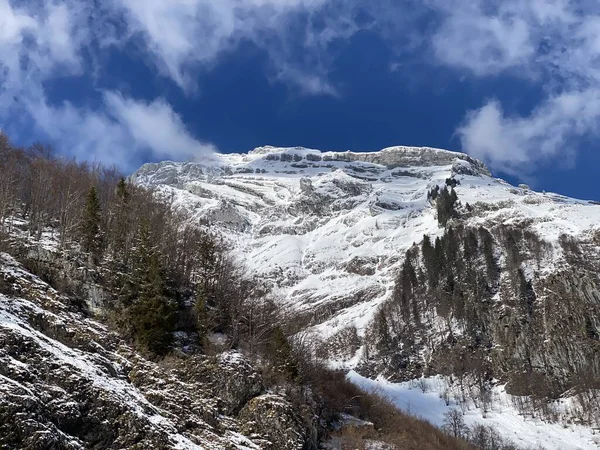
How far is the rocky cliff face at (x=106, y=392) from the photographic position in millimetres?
15953

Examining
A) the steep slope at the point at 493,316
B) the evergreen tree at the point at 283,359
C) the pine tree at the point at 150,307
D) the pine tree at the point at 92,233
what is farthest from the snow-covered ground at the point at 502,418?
the pine tree at the point at 150,307

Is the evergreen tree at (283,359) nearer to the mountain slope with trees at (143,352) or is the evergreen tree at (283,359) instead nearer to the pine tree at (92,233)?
the mountain slope with trees at (143,352)

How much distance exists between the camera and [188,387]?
76.8 ft

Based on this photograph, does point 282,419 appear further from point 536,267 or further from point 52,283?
point 536,267

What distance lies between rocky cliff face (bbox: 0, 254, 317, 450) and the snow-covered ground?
4799 cm

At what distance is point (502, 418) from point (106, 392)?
95161mm

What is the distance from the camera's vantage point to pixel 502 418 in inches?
3748

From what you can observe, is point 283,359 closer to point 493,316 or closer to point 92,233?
point 92,233

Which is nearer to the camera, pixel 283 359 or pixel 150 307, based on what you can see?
pixel 150 307

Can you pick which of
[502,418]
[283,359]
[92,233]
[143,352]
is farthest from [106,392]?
[502,418]

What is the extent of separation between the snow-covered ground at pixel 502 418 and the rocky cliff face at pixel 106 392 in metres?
48.0

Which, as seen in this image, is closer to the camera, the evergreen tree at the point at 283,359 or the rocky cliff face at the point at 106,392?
the rocky cliff face at the point at 106,392

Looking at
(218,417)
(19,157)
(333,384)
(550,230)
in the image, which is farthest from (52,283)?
(550,230)

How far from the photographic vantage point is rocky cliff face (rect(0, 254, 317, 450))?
15953mm
